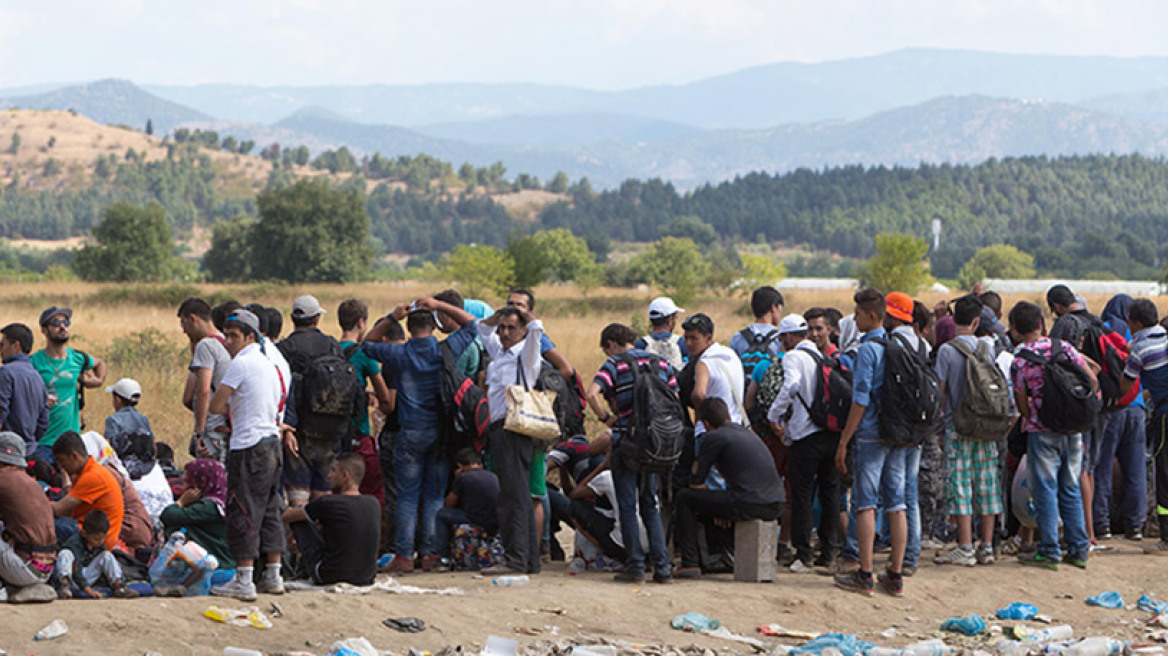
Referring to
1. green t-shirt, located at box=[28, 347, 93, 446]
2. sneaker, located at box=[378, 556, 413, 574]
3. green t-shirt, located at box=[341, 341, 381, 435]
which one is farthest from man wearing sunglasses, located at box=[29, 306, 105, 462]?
sneaker, located at box=[378, 556, 413, 574]

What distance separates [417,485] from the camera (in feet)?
30.2

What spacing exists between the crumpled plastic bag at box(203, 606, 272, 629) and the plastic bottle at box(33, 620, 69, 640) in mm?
748

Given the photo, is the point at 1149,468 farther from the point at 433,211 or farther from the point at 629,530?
the point at 433,211

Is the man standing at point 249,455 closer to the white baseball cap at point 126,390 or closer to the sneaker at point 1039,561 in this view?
the white baseball cap at point 126,390

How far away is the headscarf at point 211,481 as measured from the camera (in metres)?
8.17

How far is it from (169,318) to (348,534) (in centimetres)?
2508

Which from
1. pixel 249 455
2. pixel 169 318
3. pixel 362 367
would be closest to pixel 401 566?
pixel 362 367

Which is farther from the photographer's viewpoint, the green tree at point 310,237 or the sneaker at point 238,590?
the green tree at point 310,237

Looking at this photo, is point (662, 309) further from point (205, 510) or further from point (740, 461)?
point (205, 510)

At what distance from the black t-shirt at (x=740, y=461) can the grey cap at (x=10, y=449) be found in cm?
414

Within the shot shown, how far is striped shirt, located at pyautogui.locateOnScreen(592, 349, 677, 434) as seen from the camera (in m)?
8.74

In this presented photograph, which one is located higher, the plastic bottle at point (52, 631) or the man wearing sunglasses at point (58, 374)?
the man wearing sunglasses at point (58, 374)

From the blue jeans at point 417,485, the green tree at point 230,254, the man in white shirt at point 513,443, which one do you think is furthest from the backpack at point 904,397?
the green tree at point 230,254

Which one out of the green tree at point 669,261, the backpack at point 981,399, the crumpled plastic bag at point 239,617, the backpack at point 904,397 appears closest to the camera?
the crumpled plastic bag at point 239,617
